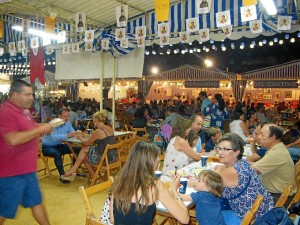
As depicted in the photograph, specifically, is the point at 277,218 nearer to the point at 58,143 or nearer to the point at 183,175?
the point at 183,175

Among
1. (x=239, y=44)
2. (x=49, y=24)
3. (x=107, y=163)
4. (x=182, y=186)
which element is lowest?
(x=107, y=163)

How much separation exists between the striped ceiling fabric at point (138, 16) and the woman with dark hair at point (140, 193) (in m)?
4.77

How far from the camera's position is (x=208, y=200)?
2207 mm

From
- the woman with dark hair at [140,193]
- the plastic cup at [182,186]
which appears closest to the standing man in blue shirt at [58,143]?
the plastic cup at [182,186]

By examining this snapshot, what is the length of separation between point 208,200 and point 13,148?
180 centimetres

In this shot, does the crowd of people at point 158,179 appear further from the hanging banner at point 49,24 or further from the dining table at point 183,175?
the hanging banner at point 49,24

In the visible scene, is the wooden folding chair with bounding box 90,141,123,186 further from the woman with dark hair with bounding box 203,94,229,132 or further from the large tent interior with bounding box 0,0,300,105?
the woman with dark hair with bounding box 203,94,229,132

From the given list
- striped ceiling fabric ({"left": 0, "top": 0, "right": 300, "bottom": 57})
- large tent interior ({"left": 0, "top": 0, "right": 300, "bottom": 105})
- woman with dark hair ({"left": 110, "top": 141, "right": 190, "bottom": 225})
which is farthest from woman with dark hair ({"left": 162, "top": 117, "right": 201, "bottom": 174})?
striped ceiling fabric ({"left": 0, "top": 0, "right": 300, "bottom": 57})

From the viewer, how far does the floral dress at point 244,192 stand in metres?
2.46

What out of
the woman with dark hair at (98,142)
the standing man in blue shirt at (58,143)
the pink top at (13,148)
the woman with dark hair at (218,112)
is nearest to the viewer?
the pink top at (13,148)

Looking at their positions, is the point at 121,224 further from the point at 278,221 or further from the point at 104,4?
the point at 104,4

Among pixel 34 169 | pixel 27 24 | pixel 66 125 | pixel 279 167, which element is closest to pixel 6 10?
pixel 27 24

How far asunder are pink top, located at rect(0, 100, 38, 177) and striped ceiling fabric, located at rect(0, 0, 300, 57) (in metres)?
4.76

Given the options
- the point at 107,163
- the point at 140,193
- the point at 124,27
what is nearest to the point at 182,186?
the point at 140,193
